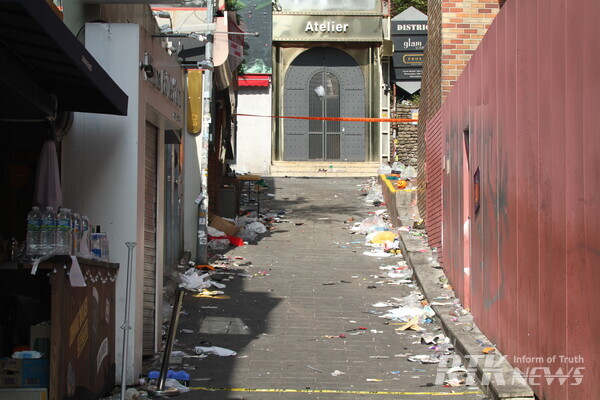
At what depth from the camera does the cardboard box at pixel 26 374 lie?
20.1 ft

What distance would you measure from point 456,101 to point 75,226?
655 cm

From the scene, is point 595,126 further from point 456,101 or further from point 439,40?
point 439,40

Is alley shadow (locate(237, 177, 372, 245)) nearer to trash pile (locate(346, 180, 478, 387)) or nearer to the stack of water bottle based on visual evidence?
trash pile (locate(346, 180, 478, 387))

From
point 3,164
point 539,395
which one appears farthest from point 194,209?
point 539,395

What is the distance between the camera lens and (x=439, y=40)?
15102 mm

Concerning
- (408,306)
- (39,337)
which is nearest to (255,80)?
(408,306)

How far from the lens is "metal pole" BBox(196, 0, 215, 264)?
1488 cm

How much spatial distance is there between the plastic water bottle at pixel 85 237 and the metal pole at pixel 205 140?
7.43 meters

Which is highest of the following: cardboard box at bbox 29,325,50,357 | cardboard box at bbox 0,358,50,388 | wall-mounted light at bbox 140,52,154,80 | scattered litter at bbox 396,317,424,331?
wall-mounted light at bbox 140,52,154,80

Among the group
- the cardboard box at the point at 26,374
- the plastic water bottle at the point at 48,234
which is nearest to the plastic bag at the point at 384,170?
the plastic water bottle at the point at 48,234

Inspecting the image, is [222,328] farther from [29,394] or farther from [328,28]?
[328,28]

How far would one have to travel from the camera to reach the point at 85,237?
23.7 feet

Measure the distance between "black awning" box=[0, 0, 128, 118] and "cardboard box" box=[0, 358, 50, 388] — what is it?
1.99m

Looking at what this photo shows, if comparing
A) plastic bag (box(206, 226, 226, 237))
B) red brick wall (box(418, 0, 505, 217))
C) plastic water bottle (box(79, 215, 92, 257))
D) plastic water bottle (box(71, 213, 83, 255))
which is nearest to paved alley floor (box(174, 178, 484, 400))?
plastic bag (box(206, 226, 226, 237))
